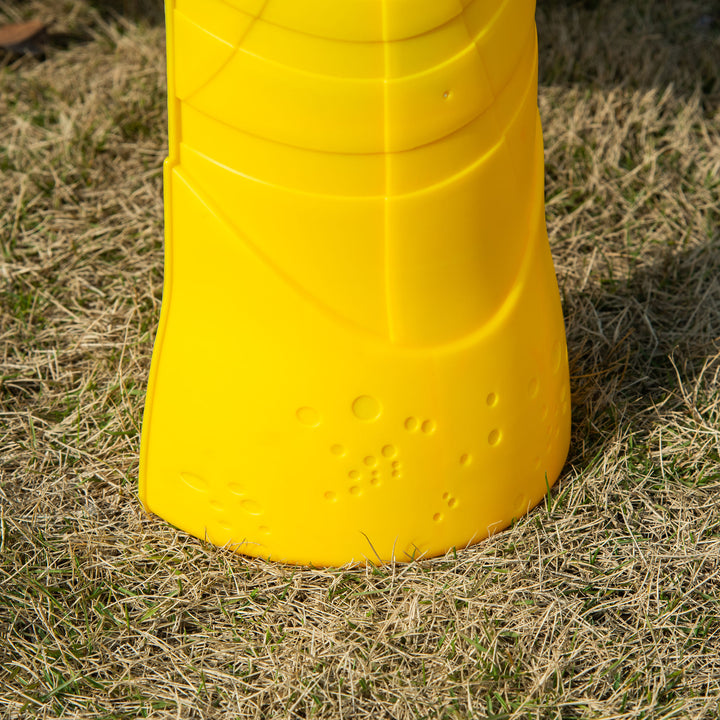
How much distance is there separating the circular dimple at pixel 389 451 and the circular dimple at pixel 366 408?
6cm

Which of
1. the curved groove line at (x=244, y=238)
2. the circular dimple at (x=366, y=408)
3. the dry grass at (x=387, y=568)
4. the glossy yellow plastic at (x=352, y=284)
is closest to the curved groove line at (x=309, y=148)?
the glossy yellow plastic at (x=352, y=284)

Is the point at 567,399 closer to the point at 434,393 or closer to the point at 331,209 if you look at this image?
the point at 434,393

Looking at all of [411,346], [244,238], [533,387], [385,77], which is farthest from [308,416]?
[385,77]

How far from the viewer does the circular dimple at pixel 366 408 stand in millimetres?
1587

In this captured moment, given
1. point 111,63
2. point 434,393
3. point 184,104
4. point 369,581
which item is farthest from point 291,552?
point 111,63

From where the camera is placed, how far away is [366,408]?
1.59 m

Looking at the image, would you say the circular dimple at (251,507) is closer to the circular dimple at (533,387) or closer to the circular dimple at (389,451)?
the circular dimple at (389,451)

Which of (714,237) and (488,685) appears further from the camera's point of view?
(714,237)

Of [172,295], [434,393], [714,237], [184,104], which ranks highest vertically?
[184,104]

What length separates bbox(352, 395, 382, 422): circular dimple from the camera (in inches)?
62.5

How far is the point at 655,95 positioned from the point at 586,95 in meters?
0.23

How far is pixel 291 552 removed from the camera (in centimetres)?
174

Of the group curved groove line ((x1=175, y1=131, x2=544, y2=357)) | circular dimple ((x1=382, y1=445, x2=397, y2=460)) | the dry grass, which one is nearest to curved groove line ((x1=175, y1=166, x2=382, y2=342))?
curved groove line ((x1=175, y1=131, x2=544, y2=357))

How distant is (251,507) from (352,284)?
484 millimetres
